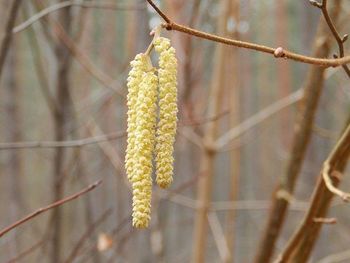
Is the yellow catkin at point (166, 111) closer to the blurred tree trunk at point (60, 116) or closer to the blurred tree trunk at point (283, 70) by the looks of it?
the blurred tree trunk at point (60, 116)

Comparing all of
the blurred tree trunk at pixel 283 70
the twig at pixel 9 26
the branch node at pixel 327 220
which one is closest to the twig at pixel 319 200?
the branch node at pixel 327 220

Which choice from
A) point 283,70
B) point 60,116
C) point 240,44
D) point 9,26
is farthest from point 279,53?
point 283,70

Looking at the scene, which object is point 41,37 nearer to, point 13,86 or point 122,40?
point 13,86

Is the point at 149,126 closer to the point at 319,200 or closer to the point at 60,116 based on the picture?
the point at 319,200

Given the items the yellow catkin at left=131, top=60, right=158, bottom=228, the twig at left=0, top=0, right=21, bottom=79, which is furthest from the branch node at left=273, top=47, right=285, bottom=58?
the twig at left=0, top=0, right=21, bottom=79

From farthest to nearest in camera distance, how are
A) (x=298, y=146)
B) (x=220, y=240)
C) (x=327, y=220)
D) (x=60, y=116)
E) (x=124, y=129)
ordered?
1. (x=124, y=129)
2. (x=220, y=240)
3. (x=60, y=116)
4. (x=298, y=146)
5. (x=327, y=220)

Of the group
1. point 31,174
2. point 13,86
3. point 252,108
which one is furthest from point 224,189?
point 13,86
